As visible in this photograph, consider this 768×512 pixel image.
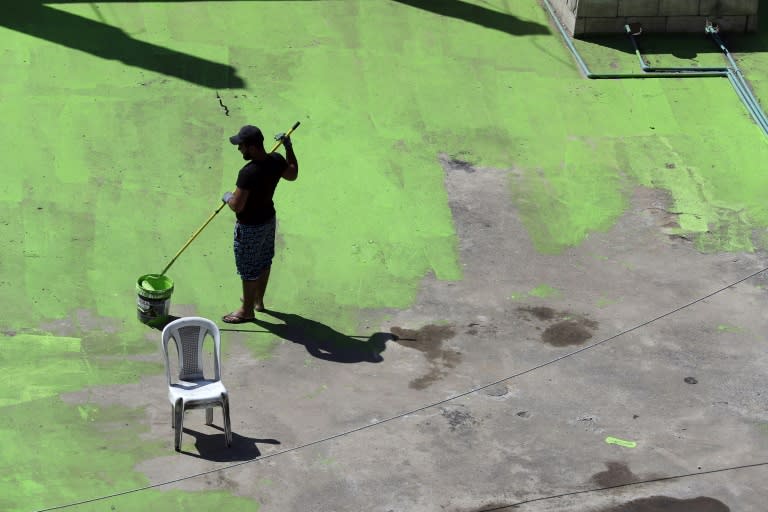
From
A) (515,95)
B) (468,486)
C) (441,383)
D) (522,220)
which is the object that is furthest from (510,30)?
(468,486)

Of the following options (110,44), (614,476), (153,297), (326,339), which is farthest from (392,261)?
(110,44)

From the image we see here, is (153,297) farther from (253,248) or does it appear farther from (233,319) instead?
(253,248)

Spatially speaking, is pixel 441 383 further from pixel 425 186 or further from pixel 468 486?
pixel 425 186

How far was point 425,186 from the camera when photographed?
13391mm

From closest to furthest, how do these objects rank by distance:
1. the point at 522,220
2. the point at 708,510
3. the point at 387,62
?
the point at 708,510 → the point at 522,220 → the point at 387,62

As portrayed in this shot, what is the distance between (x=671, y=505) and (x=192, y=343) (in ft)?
12.3

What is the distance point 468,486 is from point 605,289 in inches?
137


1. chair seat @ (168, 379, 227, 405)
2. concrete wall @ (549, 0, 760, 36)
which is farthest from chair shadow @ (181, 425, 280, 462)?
concrete wall @ (549, 0, 760, 36)

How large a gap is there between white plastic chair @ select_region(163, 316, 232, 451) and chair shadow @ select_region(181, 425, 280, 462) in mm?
71

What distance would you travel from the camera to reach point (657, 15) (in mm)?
15734

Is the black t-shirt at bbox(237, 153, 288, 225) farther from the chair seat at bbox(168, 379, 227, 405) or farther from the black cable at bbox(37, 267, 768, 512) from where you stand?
the black cable at bbox(37, 267, 768, 512)

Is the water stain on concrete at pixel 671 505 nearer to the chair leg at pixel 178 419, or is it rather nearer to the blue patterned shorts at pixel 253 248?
the chair leg at pixel 178 419

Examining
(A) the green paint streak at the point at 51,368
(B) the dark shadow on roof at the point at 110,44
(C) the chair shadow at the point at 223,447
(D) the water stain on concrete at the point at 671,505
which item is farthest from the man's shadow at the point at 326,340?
(B) the dark shadow on roof at the point at 110,44

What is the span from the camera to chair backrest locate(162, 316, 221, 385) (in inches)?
388
